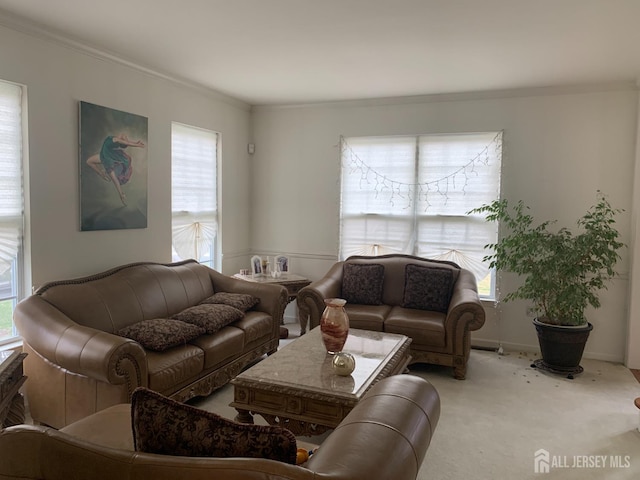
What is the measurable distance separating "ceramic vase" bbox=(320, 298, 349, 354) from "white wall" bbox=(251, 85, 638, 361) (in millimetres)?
2514

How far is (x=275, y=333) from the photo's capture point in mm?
4352

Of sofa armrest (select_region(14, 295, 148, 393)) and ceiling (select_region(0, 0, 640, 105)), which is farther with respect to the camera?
ceiling (select_region(0, 0, 640, 105))

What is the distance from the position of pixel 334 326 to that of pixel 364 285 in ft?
6.04

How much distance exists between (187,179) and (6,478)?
12.3 ft

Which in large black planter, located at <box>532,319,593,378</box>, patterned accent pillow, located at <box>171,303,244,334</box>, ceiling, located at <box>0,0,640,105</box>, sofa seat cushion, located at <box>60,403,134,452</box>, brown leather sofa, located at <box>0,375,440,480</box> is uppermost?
ceiling, located at <box>0,0,640,105</box>

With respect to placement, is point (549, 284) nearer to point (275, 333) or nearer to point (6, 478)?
point (275, 333)

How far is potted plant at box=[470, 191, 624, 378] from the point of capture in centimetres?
412

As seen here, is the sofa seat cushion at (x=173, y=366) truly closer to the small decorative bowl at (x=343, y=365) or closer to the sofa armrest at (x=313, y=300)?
the small decorative bowl at (x=343, y=365)

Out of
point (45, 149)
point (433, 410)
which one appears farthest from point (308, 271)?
point (433, 410)

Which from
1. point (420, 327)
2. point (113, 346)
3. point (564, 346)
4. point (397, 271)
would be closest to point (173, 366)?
point (113, 346)

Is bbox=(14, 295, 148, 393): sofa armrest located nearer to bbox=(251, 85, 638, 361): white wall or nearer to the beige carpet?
the beige carpet

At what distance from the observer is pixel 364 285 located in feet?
15.9

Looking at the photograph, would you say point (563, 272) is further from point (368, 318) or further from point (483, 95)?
point (483, 95)

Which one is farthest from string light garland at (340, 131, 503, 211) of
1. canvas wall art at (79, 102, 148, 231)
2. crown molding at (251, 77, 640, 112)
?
canvas wall art at (79, 102, 148, 231)
